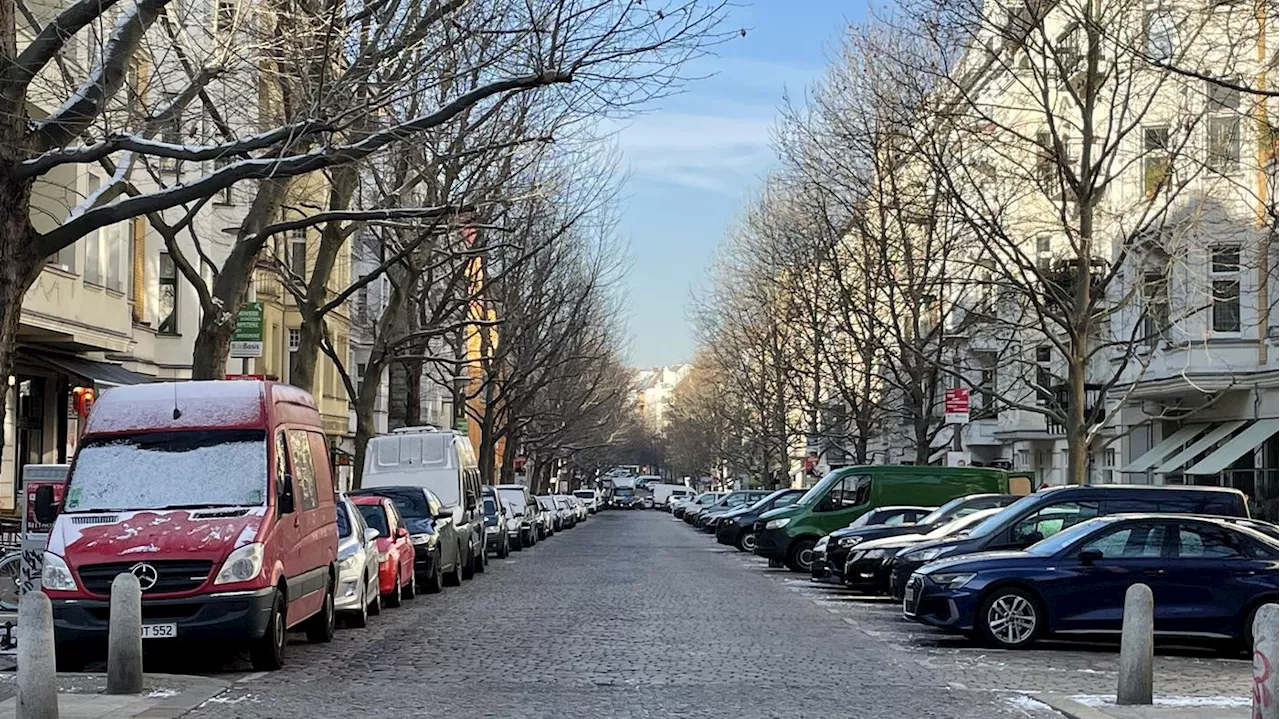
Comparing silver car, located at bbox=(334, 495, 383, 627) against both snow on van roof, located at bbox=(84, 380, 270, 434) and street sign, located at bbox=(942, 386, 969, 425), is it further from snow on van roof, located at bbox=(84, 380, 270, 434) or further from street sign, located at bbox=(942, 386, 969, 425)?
street sign, located at bbox=(942, 386, 969, 425)

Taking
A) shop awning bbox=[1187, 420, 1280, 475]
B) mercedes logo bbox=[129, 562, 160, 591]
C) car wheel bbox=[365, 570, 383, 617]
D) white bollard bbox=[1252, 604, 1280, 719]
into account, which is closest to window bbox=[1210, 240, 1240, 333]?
shop awning bbox=[1187, 420, 1280, 475]

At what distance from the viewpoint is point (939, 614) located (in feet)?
61.3

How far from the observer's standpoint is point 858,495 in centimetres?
3506

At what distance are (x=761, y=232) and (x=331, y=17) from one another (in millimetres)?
41366

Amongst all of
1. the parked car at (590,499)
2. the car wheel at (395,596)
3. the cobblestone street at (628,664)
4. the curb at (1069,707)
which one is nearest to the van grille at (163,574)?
the cobblestone street at (628,664)

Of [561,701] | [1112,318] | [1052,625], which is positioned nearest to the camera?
[561,701]

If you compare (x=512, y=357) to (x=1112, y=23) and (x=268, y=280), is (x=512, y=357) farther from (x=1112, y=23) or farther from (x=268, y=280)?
(x=1112, y=23)

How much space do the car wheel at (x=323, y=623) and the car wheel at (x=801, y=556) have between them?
59.7 ft

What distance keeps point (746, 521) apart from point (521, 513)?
6.07 metres

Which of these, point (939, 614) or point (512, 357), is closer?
point (939, 614)

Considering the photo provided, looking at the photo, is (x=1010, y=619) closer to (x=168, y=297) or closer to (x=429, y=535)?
(x=429, y=535)

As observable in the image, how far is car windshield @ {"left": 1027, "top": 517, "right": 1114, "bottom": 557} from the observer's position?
18.6 meters

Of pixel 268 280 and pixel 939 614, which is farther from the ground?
pixel 268 280

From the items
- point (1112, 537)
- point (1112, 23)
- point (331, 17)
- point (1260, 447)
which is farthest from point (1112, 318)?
point (331, 17)
